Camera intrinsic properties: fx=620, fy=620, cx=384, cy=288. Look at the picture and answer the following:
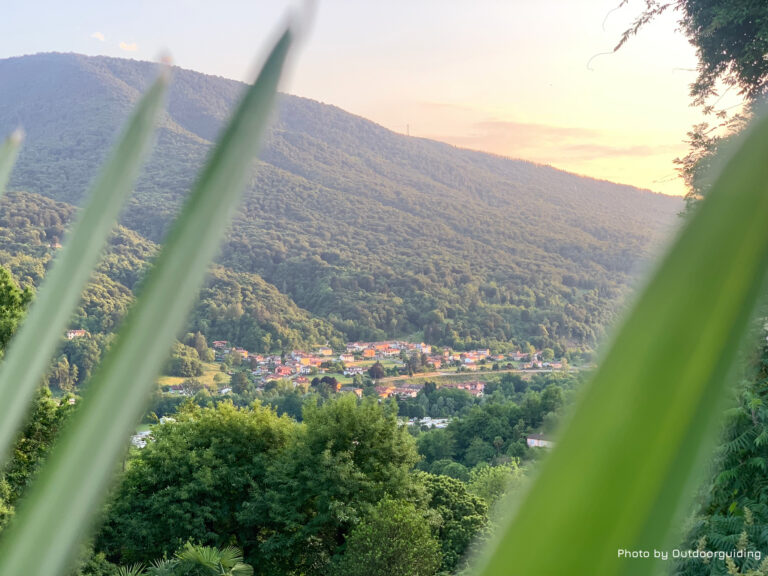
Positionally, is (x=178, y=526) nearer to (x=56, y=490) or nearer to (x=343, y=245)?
(x=56, y=490)

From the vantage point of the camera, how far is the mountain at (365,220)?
74.2ft

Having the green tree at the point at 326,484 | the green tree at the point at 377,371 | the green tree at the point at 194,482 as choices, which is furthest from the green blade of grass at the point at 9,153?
the green tree at the point at 377,371

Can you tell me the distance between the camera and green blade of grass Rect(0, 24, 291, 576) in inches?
2.5

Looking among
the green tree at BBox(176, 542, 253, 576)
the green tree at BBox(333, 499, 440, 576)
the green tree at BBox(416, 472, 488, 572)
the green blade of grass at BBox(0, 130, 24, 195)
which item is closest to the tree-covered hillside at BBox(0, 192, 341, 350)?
the green tree at BBox(176, 542, 253, 576)

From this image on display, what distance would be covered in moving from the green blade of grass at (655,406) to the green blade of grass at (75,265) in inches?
2.8

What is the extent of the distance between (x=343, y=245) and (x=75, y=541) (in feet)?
95.2

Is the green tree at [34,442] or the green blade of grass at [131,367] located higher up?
the green blade of grass at [131,367]

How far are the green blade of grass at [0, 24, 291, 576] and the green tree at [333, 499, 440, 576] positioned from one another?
9.70 m

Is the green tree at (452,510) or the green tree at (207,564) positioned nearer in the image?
the green tree at (207,564)

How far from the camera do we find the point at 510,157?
41.8m

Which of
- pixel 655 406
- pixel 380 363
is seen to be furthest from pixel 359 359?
pixel 655 406

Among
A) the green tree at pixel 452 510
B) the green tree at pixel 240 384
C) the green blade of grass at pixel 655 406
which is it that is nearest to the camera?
the green blade of grass at pixel 655 406

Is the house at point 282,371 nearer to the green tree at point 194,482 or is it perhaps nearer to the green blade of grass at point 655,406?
the green tree at point 194,482

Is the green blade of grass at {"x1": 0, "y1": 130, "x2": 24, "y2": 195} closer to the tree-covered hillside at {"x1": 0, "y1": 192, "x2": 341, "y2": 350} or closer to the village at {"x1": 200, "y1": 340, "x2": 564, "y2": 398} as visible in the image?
the tree-covered hillside at {"x1": 0, "y1": 192, "x2": 341, "y2": 350}
